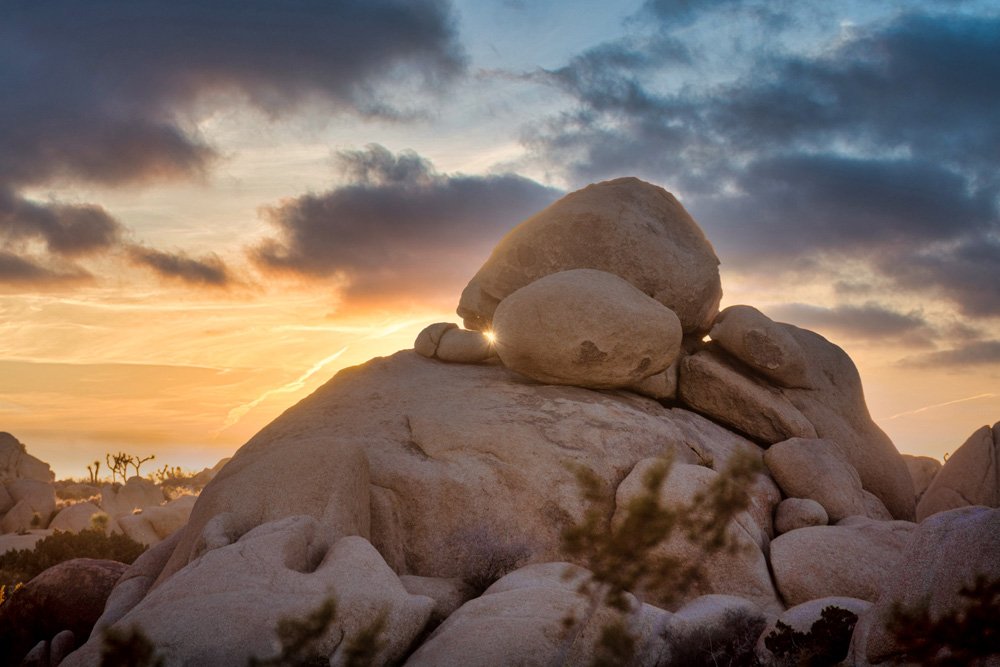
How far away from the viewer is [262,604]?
7.00 m

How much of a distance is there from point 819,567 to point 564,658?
202 inches

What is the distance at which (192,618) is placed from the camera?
6.82m

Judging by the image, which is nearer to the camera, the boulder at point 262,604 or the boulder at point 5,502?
the boulder at point 262,604

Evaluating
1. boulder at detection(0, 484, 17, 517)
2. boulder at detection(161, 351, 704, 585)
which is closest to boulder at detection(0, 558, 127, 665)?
boulder at detection(161, 351, 704, 585)

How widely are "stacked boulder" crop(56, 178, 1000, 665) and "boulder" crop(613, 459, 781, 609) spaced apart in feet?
0.11

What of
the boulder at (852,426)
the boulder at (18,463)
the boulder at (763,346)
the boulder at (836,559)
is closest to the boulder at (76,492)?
the boulder at (18,463)

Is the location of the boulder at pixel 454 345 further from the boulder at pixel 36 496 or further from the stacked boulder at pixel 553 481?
the boulder at pixel 36 496

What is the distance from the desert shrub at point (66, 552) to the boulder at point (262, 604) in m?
12.7

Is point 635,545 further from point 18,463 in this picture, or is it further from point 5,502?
point 18,463

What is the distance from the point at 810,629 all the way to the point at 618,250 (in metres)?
8.62

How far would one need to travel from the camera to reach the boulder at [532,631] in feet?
22.3

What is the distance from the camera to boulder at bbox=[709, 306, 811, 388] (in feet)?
47.6

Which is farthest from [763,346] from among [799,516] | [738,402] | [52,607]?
[52,607]

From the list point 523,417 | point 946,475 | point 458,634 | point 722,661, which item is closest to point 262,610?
point 458,634
